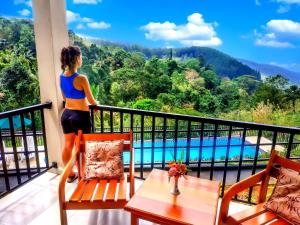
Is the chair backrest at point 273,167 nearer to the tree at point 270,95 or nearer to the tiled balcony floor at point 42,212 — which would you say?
the tiled balcony floor at point 42,212

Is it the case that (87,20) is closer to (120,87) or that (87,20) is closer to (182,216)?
(120,87)

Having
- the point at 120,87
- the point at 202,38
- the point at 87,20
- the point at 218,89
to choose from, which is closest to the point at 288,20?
the point at 202,38

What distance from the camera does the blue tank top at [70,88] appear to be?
7.84 feet

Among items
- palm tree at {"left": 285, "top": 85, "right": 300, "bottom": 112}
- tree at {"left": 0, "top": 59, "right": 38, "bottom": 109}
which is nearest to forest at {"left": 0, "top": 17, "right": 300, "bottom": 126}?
palm tree at {"left": 285, "top": 85, "right": 300, "bottom": 112}

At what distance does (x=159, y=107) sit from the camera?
16406mm

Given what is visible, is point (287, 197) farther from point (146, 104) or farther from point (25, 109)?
point (146, 104)

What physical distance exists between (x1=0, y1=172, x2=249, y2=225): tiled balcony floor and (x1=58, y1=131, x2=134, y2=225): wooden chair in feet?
1.09

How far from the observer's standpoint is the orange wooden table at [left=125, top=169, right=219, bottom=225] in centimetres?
160

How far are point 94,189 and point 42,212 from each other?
26.6 inches

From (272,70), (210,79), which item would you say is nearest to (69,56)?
(210,79)

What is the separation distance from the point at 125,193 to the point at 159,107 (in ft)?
47.5

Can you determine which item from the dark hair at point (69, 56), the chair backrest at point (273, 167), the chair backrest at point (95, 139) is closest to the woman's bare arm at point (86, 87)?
the dark hair at point (69, 56)

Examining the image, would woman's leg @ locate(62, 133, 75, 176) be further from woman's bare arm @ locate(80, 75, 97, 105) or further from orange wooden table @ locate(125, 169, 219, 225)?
orange wooden table @ locate(125, 169, 219, 225)

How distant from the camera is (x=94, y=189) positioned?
204 centimetres
